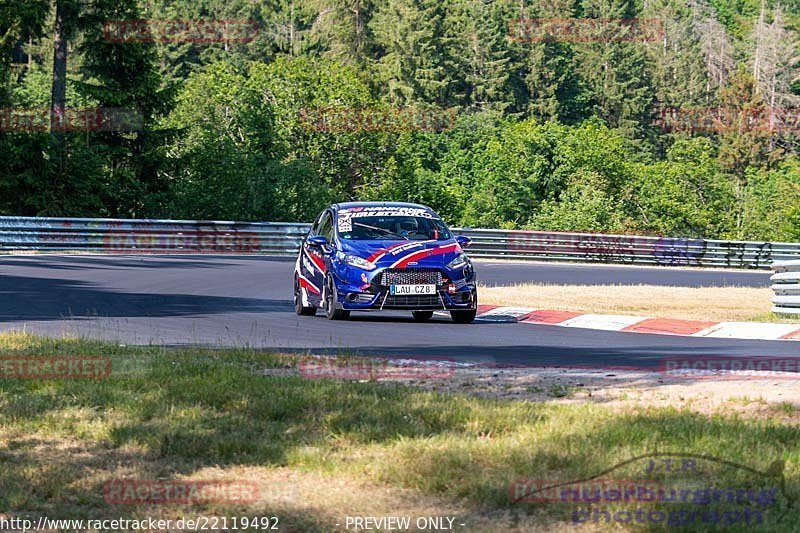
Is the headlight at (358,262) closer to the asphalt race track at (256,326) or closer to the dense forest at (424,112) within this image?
the asphalt race track at (256,326)

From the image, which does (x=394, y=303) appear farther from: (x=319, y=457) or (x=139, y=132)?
(x=139, y=132)

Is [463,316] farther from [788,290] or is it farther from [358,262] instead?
[788,290]

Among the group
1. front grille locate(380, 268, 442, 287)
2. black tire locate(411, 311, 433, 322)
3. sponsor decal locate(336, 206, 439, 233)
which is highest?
sponsor decal locate(336, 206, 439, 233)

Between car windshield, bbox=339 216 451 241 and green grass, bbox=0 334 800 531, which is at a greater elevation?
car windshield, bbox=339 216 451 241

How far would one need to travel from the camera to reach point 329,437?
7.64 m

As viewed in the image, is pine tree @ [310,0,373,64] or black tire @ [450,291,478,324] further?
pine tree @ [310,0,373,64]

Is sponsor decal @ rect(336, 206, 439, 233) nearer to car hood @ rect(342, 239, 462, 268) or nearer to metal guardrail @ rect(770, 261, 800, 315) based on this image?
car hood @ rect(342, 239, 462, 268)

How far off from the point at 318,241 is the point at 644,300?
8.32m

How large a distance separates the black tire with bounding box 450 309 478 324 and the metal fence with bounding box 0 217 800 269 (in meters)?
19.8

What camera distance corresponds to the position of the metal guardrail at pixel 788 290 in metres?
19.5

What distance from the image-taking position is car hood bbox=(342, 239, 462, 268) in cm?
1670

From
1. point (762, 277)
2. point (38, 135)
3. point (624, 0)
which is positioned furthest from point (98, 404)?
point (624, 0)

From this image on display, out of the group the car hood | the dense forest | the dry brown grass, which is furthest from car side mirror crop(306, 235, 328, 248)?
A: the dense forest

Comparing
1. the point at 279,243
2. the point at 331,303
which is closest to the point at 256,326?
the point at 331,303
